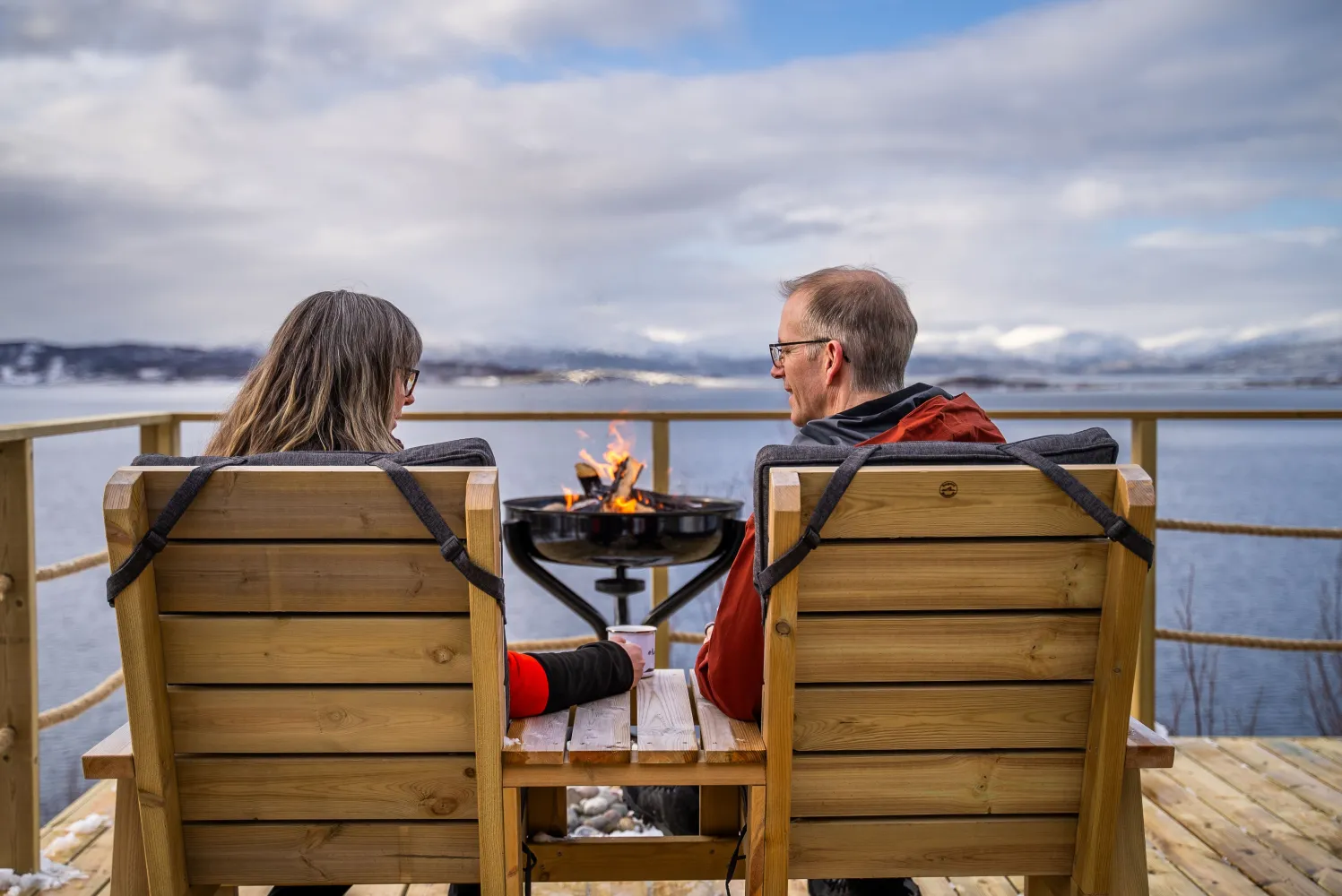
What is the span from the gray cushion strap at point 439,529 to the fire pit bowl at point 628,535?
1295mm

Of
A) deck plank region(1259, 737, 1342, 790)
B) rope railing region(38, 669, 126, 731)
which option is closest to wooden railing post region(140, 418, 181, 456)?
rope railing region(38, 669, 126, 731)

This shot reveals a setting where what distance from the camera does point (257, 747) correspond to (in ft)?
4.32

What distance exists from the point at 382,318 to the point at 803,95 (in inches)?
262

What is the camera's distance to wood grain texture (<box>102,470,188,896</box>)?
3.93 ft

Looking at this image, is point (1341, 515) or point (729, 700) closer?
point (729, 700)

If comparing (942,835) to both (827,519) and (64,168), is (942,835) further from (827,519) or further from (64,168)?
(64,168)

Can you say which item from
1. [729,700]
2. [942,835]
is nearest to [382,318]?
[729,700]

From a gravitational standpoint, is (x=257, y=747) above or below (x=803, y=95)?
below

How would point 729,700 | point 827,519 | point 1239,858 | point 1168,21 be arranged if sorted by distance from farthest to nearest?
point 1168,21 < point 1239,858 < point 729,700 < point 827,519

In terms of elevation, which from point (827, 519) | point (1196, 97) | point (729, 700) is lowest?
point (729, 700)

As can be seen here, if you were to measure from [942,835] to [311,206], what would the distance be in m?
7.74

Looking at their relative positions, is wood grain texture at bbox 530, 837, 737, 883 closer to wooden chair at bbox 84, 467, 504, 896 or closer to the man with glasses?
the man with glasses

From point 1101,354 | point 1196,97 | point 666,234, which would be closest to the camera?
point 1196,97

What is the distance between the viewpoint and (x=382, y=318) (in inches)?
62.7
